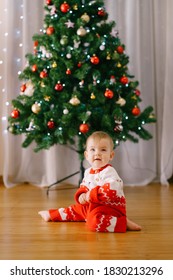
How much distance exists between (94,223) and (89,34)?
5.49ft

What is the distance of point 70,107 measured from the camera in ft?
11.6

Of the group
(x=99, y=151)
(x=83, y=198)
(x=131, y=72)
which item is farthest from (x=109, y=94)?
(x=83, y=198)

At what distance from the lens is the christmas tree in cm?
358

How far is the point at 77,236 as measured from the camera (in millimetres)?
2436

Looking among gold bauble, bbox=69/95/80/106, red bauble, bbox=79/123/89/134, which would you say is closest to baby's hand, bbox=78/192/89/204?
red bauble, bbox=79/123/89/134

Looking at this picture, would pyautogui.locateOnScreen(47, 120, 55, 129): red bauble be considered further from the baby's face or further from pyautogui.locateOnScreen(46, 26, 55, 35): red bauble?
the baby's face

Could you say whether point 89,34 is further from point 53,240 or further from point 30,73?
point 53,240

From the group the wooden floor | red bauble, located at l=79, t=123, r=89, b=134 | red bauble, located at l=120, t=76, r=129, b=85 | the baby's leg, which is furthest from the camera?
red bauble, located at l=120, t=76, r=129, b=85

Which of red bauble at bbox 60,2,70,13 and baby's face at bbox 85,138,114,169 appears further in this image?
red bauble at bbox 60,2,70,13

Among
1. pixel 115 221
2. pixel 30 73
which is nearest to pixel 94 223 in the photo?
pixel 115 221

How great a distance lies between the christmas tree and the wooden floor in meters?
0.56

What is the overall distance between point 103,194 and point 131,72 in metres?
2.07

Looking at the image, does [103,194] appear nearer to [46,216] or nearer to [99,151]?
[99,151]

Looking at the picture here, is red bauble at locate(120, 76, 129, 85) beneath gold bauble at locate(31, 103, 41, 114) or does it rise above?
above
